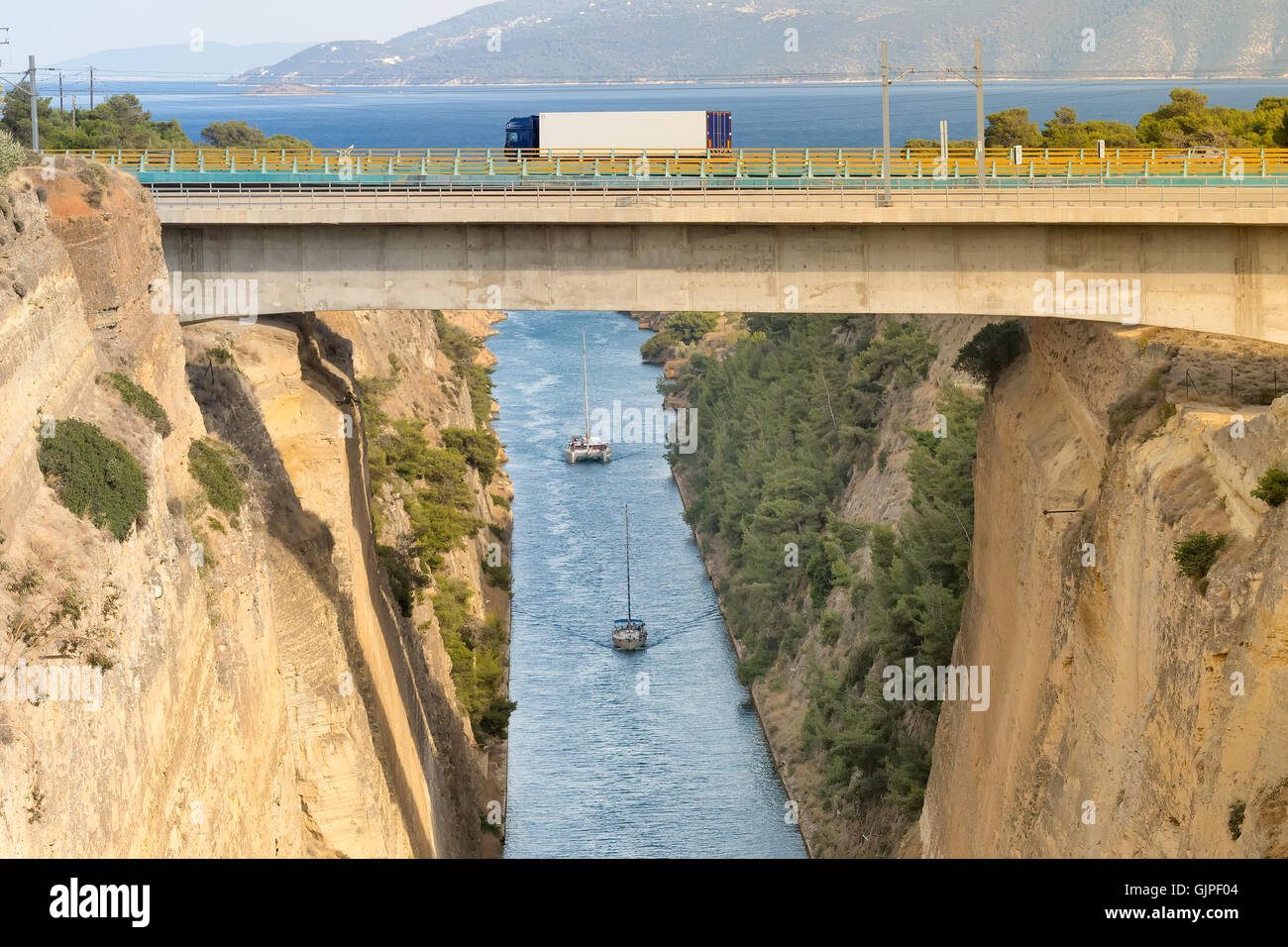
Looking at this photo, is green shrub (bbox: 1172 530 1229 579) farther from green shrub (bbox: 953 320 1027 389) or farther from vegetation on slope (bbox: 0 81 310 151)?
vegetation on slope (bbox: 0 81 310 151)

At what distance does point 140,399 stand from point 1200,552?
18899 mm

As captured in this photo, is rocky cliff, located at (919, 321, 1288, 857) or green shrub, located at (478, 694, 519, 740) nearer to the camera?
rocky cliff, located at (919, 321, 1288, 857)

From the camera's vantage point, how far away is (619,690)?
69.5 metres

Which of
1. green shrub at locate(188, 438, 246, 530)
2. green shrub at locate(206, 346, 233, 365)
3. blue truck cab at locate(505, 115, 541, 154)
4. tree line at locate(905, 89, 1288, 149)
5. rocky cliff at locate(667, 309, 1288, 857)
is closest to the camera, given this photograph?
rocky cliff at locate(667, 309, 1288, 857)

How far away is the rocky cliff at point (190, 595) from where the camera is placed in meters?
22.2

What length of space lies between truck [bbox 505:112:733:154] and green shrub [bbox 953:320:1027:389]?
44.7 ft

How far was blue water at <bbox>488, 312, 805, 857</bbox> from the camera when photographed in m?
57.6

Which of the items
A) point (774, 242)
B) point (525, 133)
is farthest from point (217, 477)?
point (525, 133)

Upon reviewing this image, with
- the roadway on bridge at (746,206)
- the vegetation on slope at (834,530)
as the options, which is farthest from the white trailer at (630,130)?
the roadway on bridge at (746,206)

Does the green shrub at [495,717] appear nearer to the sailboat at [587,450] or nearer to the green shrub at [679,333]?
the sailboat at [587,450]

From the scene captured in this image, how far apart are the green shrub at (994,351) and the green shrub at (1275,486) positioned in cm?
1664

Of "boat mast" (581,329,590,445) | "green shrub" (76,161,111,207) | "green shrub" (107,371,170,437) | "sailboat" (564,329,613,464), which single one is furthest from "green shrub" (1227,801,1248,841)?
"boat mast" (581,329,590,445)

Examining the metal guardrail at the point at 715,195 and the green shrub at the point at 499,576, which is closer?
the metal guardrail at the point at 715,195

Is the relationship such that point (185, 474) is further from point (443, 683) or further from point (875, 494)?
point (875, 494)
